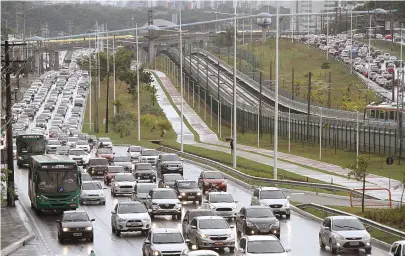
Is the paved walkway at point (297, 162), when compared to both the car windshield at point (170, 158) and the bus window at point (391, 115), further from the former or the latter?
the bus window at point (391, 115)

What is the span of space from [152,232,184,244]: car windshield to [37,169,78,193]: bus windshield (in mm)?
Result: 15775

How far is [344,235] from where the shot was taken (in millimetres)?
36625

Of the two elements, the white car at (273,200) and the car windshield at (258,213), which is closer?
the car windshield at (258,213)

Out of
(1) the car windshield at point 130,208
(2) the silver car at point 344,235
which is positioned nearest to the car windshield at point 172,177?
(1) the car windshield at point 130,208

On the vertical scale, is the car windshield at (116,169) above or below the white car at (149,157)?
above

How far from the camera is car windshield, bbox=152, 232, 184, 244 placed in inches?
1364

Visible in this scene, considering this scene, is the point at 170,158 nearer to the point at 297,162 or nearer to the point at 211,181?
the point at 211,181

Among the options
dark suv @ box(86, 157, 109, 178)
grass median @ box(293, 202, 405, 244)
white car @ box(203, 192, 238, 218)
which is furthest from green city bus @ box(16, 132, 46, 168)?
grass median @ box(293, 202, 405, 244)

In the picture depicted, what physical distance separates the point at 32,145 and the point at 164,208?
30587 mm

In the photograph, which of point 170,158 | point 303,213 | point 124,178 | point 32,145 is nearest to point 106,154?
point 32,145

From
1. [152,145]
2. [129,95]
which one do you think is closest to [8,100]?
[152,145]

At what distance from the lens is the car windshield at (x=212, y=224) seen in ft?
125

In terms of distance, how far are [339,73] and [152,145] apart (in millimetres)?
96739

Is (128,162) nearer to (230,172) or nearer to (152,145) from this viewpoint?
(230,172)
